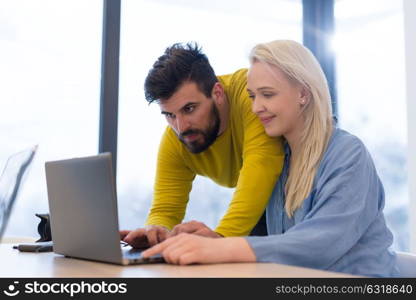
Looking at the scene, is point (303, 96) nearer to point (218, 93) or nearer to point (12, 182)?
point (218, 93)

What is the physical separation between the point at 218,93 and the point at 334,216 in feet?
2.51

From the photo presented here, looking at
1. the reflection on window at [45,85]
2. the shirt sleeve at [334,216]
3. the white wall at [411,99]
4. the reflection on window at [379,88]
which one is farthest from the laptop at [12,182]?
the reflection on window at [379,88]

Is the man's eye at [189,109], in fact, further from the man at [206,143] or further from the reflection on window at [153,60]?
the reflection on window at [153,60]

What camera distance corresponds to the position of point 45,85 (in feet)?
9.28

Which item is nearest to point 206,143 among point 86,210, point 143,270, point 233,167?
point 233,167

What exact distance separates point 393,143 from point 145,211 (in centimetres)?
153

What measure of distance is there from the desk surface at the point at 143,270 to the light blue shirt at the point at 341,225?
0.43 ft

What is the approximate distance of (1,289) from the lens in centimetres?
71

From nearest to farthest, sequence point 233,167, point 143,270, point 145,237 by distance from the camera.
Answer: point 143,270, point 145,237, point 233,167

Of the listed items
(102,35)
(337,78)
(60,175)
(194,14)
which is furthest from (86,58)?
(60,175)

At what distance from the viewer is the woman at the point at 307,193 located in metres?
1.01

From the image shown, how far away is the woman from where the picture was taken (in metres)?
1.01

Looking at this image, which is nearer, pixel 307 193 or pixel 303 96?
pixel 307 193

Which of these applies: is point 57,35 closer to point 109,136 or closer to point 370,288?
point 109,136
